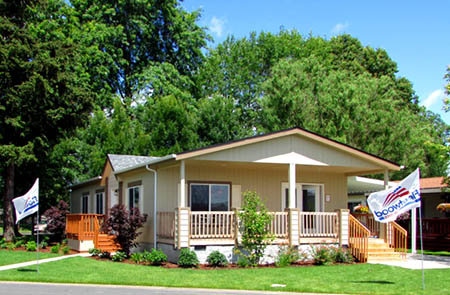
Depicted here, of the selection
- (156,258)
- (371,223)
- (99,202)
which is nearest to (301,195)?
(371,223)

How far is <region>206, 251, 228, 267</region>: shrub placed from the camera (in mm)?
17516

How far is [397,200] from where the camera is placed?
14078 mm

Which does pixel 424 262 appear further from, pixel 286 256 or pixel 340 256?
pixel 286 256

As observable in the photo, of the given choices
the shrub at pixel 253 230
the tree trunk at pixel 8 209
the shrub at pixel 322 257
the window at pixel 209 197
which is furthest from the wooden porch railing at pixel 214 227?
the tree trunk at pixel 8 209

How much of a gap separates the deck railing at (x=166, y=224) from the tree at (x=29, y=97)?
846 centimetres

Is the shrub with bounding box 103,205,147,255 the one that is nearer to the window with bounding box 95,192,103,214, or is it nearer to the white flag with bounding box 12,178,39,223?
A: the white flag with bounding box 12,178,39,223

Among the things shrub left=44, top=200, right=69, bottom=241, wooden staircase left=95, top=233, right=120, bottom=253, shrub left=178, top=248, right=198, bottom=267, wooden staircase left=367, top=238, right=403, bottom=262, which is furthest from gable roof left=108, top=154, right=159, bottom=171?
wooden staircase left=367, top=238, right=403, bottom=262

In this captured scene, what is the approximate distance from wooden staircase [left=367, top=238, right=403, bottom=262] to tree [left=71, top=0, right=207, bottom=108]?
84.3ft

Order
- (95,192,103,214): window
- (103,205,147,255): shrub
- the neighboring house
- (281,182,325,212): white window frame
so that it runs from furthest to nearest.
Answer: (95,192,103,214): window < (281,182,325,212): white window frame < (103,205,147,255): shrub < the neighboring house

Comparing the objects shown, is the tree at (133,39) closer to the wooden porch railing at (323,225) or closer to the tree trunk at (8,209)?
the tree trunk at (8,209)

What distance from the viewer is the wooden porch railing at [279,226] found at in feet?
60.8

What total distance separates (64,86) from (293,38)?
27.0m

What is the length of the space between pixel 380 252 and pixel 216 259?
6.10 m

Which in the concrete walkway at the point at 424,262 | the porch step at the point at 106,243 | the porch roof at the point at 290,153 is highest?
the porch roof at the point at 290,153
